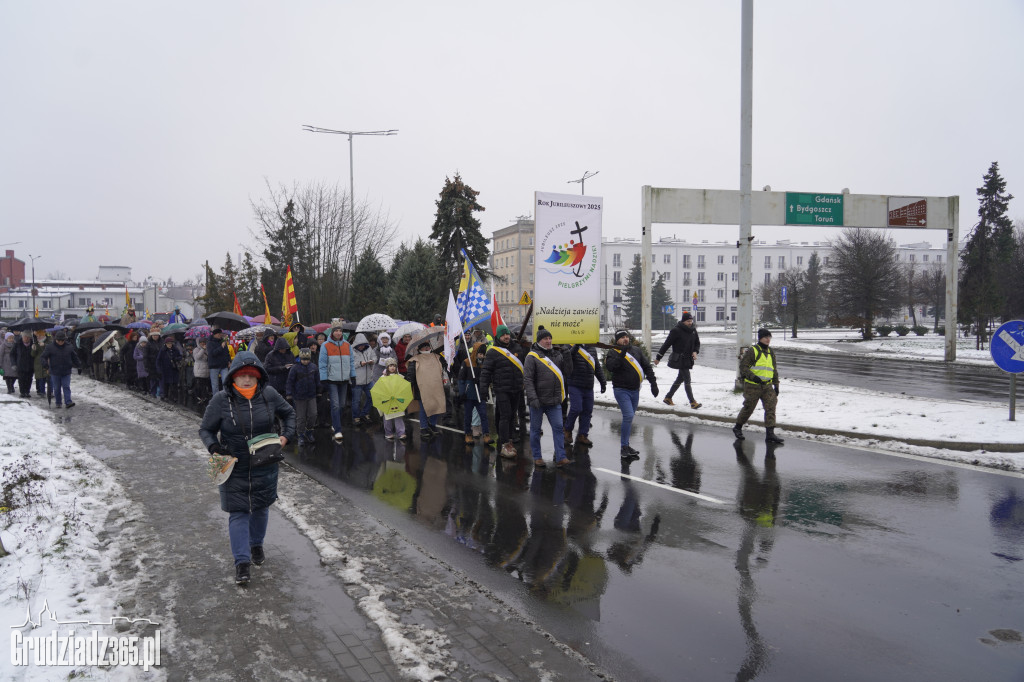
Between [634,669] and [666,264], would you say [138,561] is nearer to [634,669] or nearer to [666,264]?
[634,669]

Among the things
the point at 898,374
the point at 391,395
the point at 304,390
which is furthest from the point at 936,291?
the point at 304,390

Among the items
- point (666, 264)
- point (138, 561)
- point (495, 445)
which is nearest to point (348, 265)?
point (495, 445)

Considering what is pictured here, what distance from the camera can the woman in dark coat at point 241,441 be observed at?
564 centimetres

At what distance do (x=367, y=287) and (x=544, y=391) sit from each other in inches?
1060

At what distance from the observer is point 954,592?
17.1 ft

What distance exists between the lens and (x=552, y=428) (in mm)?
9602

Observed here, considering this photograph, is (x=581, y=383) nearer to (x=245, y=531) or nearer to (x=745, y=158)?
(x=245, y=531)

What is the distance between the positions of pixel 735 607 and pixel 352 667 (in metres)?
2.70

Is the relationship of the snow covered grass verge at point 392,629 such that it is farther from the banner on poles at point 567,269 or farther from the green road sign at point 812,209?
the green road sign at point 812,209

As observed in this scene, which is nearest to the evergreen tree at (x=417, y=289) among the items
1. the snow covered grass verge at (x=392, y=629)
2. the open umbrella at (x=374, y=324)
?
the open umbrella at (x=374, y=324)

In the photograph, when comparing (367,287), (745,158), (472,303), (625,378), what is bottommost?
(625,378)

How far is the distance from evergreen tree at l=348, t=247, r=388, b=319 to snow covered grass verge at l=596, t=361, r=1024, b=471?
19.0 m

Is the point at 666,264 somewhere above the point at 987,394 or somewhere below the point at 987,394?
above

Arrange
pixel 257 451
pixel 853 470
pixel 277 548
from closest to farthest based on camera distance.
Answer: pixel 257 451 → pixel 277 548 → pixel 853 470
